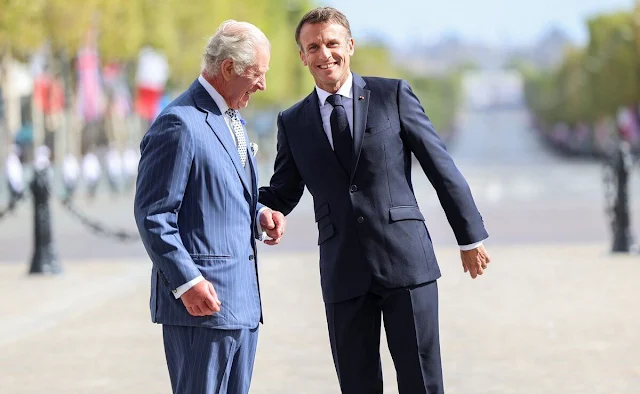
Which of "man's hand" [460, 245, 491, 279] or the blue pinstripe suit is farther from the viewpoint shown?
"man's hand" [460, 245, 491, 279]

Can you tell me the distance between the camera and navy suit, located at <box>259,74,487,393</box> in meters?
5.52

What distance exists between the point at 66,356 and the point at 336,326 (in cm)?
467

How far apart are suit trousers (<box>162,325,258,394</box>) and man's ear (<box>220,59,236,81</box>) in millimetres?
847

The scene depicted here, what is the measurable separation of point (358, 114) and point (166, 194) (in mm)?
980

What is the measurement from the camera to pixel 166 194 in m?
4.85

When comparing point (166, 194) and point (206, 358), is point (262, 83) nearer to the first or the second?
point (166, 194)

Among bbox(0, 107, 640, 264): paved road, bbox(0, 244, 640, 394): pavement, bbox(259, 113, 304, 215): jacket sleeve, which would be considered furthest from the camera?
bbox(0, 107, 640, 264): paved road

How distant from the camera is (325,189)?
5.60 m

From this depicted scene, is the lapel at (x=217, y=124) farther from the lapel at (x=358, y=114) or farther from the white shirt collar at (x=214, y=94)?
the lapel at (x=358, y=114)

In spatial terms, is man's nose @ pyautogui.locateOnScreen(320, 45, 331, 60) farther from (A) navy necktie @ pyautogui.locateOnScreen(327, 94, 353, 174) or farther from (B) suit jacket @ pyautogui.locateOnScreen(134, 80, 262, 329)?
(B) suit jacket @ pyautogui.locateOnScreen(134, 80, 262, 329)

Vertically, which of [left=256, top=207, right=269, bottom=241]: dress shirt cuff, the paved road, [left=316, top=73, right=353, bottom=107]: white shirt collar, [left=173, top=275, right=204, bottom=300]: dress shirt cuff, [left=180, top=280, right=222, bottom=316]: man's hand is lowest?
the paved road

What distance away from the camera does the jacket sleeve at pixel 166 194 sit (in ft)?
15.8

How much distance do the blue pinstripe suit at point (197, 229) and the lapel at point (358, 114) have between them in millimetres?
581

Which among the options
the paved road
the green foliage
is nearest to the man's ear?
the paved road
